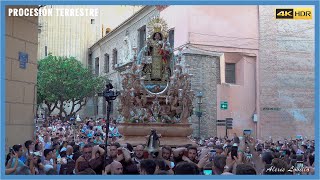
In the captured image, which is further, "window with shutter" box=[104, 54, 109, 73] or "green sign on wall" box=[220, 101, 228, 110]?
"window with shutter" box=[104, 54, 109, 73]

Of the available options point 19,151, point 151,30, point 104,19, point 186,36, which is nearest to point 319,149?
point 19,151

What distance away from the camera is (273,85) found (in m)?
25.0

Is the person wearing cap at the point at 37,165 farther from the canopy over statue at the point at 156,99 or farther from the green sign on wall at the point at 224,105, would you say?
the green sign on wall at the point at 224,105

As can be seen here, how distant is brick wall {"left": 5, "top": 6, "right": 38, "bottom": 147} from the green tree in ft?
77.8

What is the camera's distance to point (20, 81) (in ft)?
32.1

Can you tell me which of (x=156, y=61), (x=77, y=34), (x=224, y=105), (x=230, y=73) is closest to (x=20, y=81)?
(x=156, y=61)

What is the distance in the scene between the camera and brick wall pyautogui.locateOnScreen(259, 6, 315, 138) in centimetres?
2405

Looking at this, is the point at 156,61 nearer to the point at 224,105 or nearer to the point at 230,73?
the point at 224,105

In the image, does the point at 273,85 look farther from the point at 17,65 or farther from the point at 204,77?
the point at 17,65

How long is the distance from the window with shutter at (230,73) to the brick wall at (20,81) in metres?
15.9

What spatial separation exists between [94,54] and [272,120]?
22.9m

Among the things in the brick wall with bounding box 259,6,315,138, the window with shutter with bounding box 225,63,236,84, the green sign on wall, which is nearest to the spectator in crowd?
the green sign on wall

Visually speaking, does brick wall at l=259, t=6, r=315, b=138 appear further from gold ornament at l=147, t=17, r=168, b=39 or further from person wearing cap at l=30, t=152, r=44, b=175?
person wearing cap at l=30, t=152, r=44, b=175

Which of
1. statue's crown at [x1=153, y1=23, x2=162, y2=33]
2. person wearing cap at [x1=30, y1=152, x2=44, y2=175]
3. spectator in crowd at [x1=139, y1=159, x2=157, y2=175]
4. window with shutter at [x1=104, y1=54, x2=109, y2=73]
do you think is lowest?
person wearing cap at [x1=30, y1=152, x2=44, y2=175]
